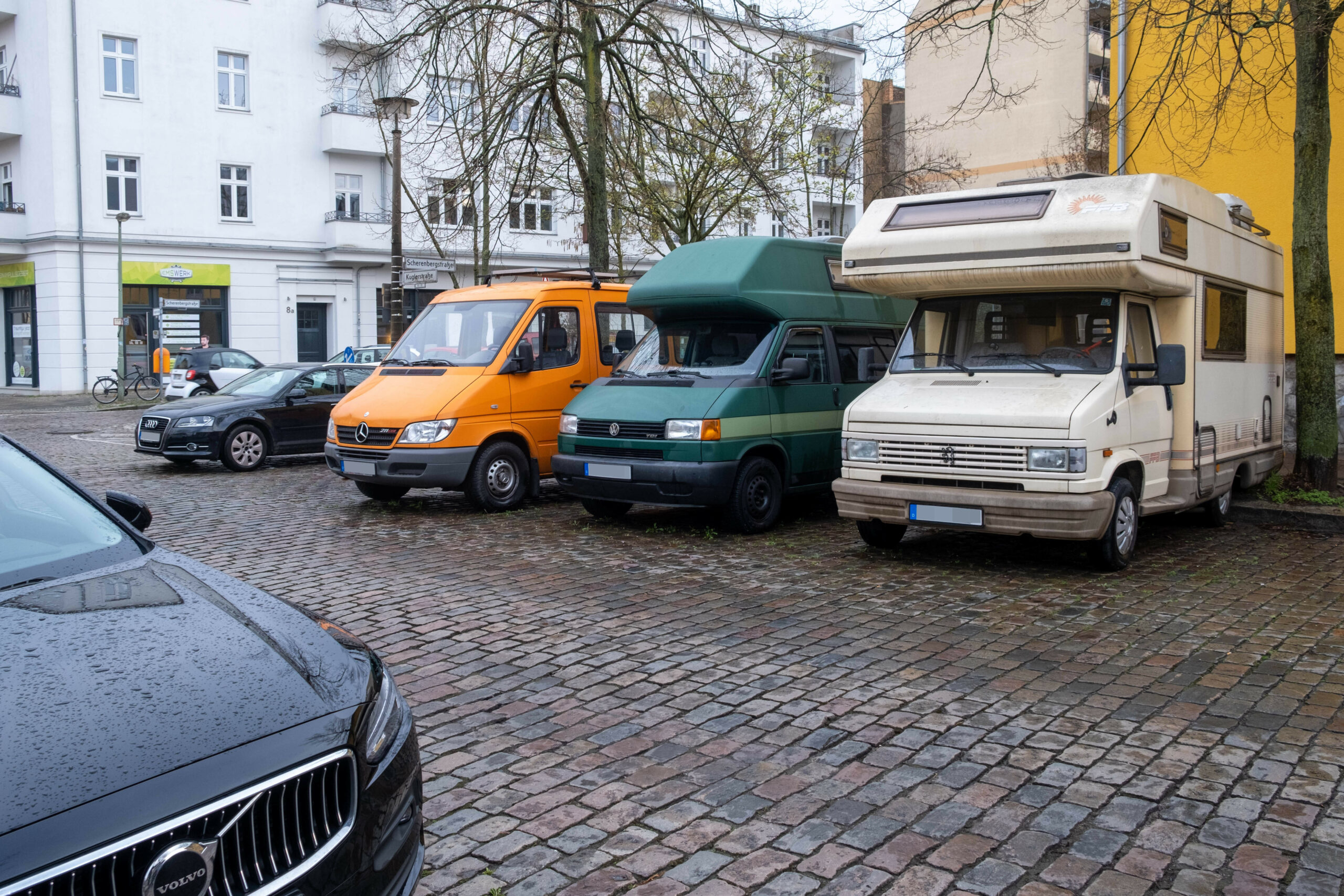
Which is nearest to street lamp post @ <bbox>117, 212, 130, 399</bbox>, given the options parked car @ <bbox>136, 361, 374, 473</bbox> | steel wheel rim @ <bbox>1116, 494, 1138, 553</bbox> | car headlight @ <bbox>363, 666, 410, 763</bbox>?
parked car @ <bbox>136, 361, 374, 473</bbox>

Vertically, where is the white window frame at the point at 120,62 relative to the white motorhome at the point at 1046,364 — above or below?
above

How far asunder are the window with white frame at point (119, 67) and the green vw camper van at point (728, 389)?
2993 cm

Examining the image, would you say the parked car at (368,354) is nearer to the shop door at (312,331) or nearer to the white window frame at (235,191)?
the shop door at (312,331)

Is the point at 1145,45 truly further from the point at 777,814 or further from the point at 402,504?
the point at 777,814

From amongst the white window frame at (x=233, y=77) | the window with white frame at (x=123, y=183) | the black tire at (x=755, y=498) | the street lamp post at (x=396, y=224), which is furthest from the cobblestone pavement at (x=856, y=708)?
the white window frame at (x=233, y=77)

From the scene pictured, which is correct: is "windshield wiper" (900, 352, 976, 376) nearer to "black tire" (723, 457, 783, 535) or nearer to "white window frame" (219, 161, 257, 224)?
"black tire" (723, 457, 783, 535)

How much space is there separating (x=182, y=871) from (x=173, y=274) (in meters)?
37.1

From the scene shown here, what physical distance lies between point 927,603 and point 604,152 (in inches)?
487

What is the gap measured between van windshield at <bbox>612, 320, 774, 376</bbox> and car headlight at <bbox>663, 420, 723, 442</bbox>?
0.74 m

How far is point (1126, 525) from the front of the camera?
8.22 m

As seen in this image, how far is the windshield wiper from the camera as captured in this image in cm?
859

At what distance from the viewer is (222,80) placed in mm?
36688

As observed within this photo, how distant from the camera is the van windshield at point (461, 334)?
38.5 feet

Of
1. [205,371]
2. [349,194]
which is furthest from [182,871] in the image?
[349,194]
